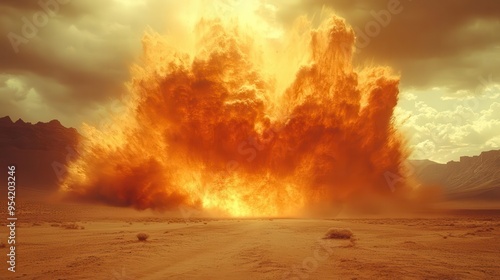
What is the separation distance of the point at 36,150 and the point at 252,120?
346 ft

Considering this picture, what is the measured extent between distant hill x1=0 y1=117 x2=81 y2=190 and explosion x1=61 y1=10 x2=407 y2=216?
70.3 metres

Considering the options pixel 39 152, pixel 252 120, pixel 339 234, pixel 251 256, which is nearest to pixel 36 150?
pixel 39 152

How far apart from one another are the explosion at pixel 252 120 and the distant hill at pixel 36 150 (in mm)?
70281

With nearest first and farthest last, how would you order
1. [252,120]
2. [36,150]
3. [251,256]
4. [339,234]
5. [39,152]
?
[251,256]
[339,234]
[252,120]
[39,152]
[36,150]

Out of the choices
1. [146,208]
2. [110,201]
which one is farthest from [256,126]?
[110,201]

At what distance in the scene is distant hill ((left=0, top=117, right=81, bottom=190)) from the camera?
105000mm

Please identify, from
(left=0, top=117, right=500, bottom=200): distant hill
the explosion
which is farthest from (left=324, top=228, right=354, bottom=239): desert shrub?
(left=0, top=117, right=500, bottom=200): distant hill

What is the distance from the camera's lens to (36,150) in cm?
12050

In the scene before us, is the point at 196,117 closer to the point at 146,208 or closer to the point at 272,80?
the point at 272,80

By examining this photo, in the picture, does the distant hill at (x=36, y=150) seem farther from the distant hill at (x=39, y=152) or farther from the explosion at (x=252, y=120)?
the explosion at (x=252, y=120)

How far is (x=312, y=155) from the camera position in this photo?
132ft

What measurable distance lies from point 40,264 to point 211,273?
605 centimetres

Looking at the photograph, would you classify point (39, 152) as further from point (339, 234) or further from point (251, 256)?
point (251, 256)

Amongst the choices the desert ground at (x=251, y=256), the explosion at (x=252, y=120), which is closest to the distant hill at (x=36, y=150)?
the explosion at (x=252, y=120)
